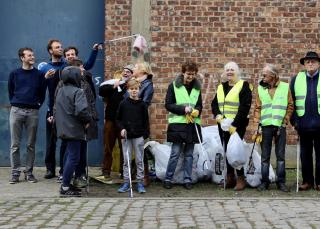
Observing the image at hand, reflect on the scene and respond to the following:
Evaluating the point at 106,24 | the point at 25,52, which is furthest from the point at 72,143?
the point at 106,24

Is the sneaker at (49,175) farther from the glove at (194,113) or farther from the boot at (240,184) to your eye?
the boot at (240,184)

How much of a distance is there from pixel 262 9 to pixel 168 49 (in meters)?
1.71

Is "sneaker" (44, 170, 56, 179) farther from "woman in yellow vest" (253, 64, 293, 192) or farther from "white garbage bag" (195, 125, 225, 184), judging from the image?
"woman in yellow vest" (253, 64, 293, 192)

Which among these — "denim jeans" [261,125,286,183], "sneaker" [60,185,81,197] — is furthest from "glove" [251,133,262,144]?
"sneaker" [60,185,81,197]

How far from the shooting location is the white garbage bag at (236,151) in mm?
8656

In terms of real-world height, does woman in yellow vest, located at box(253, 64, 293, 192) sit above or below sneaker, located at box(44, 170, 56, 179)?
above

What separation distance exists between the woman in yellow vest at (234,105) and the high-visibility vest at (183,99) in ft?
1.05

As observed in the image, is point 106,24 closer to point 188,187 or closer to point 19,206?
point 188,187

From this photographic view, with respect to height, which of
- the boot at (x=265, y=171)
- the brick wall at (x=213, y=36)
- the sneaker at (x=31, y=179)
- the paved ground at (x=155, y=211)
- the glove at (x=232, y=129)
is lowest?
the paved ground at (x=155, y=211)

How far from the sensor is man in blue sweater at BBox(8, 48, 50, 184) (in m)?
9.20

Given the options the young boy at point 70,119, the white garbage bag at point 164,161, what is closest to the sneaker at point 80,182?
the young boy at point 70,119

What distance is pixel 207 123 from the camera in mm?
10742

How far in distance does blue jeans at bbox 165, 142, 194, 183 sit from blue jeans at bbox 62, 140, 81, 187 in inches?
57.6

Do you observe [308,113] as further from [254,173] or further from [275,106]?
[254,173]
